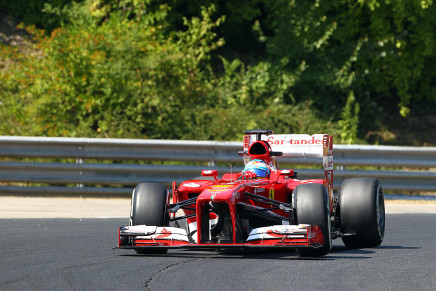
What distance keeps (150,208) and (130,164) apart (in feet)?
20.3

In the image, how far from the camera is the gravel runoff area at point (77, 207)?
14125 millimetres

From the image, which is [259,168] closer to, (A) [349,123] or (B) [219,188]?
(B) [219,188]

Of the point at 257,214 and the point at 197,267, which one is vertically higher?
the point at 257,214

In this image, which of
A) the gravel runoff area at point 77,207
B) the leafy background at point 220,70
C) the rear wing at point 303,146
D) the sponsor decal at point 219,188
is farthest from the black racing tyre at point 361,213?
the leafy background at point 220,70

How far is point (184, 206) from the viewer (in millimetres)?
10023

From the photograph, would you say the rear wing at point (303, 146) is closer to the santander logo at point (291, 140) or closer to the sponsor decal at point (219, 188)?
the santander logo at point (291, 140)

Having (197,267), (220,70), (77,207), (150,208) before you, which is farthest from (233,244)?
(220,70)

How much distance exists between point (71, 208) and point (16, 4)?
38.4 feet

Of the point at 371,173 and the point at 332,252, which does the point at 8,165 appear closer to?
the point at 371,173

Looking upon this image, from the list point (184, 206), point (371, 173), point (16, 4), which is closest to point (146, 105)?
point (371, 173)

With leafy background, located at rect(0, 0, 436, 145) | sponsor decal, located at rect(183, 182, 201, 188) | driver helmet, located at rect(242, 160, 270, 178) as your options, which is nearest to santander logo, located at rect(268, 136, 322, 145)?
driver helmet, located at rect(242, 160, 270, 178)

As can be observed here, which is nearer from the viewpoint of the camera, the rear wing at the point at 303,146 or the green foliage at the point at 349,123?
the rear wing at the point at 303,146

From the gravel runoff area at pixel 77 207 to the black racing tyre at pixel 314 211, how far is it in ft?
17.3

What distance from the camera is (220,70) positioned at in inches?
984
